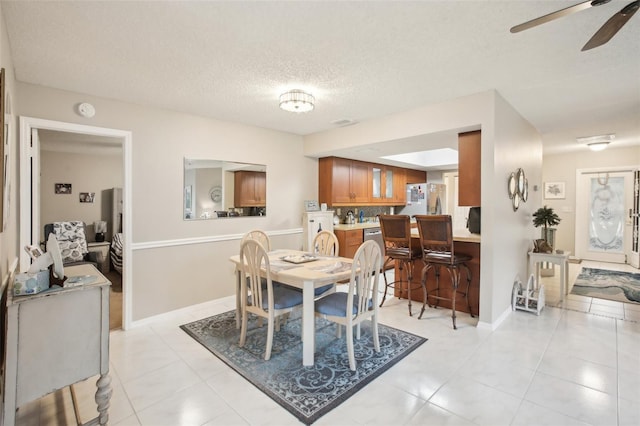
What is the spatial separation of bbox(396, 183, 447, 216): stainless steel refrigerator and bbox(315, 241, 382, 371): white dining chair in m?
4.44

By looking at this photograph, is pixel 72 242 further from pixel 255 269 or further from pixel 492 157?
pixel 492 157

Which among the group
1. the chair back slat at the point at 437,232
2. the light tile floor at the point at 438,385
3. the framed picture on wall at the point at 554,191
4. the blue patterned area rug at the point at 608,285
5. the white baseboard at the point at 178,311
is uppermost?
the framed picture on wall at the point at 554,191

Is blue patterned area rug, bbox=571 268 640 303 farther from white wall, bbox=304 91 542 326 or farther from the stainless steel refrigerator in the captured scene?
the stainless steel refrigerator

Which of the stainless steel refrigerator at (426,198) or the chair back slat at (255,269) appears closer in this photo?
the chair back slat at (255,269)

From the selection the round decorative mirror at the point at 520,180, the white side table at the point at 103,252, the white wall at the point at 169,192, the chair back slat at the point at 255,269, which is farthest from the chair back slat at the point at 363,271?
the white side table at the point at 103,252

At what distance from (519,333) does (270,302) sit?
2.48 meters

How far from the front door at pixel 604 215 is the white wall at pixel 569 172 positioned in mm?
107

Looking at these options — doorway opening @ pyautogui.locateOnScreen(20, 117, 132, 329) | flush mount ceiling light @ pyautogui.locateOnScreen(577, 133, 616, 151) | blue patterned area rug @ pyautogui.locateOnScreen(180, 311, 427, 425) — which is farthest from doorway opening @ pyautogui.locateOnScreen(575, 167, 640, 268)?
doorway opening @ pyautogui.locateOnScreen(20, 117, 132, 329)

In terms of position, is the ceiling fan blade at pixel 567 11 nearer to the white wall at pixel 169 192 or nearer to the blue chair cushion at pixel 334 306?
the blue chair cushion at pixel 334 306

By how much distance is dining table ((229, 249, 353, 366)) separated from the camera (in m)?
2.47

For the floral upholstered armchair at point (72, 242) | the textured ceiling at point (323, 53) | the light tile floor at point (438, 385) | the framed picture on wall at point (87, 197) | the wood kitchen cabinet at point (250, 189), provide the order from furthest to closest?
the framed picture on wall at point (87, 197), the floral upholstered armchair at point (72, 242), the wood kitchen cabinet at point (250, 189), the light tile floor at point (438, 385), the textured ceiling at point (323, 53)

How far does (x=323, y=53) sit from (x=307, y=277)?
170cm

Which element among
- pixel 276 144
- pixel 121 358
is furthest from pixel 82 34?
pixel 276 144

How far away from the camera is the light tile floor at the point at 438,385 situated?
1.90m
